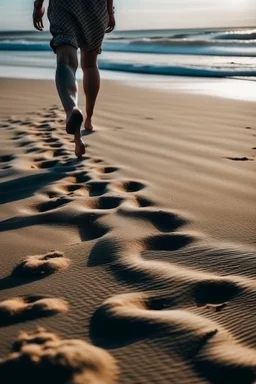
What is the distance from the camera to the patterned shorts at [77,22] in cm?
308

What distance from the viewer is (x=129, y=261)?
1.69m

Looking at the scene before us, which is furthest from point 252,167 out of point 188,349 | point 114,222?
point 188,349

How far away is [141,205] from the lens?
2.26 m

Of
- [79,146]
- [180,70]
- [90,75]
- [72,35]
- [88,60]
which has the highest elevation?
[72,35]

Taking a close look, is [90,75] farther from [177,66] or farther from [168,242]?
[177,66]

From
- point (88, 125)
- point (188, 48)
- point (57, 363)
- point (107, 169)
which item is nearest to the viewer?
point (57, 363)

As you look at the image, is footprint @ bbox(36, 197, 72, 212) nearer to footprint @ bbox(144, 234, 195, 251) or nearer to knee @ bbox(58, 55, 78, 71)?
footprint @ bbox(144, 234, 195, 251)

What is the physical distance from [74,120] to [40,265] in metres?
1.33

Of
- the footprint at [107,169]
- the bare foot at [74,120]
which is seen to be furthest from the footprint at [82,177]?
the bare foot at [74,120]

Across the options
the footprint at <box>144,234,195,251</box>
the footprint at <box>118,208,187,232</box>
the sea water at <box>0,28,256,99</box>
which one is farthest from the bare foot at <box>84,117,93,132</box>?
the sea water at <box>0,28,256,99</box>

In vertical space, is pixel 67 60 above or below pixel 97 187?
above

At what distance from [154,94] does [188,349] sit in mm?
5410

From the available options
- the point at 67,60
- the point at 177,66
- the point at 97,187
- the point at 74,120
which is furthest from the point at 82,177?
the point at 177,66

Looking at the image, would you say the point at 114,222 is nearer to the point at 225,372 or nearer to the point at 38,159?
the point at 225,372
